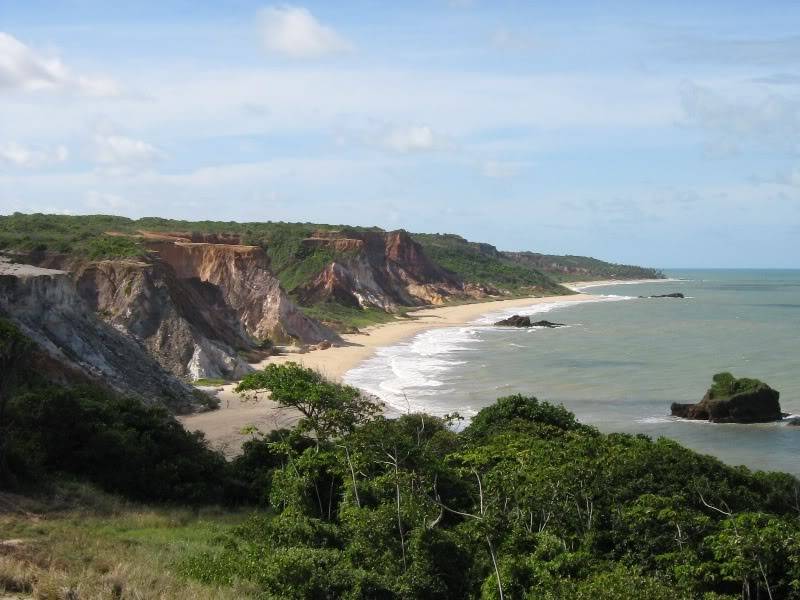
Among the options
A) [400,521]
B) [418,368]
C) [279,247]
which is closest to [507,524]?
[400,521]

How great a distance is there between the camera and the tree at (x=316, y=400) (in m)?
18.8

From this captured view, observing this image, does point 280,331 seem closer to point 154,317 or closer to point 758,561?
point 154,317

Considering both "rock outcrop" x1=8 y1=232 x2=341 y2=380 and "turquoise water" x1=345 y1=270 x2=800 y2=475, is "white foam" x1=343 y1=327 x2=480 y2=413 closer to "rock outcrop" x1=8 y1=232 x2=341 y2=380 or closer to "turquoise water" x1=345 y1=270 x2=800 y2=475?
"turquoise water" x1=345 y1=270 x2=800 y2=475

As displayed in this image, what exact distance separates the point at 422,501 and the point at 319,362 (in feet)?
112

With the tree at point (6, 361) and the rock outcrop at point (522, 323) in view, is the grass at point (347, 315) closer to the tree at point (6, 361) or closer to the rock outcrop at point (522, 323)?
the rock outcrop at point (522, 323)

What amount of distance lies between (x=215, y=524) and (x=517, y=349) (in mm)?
42488

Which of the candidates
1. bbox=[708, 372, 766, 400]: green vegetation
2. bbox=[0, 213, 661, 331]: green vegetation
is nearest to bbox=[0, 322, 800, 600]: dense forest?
bbox=[708, 372, 766, 400]: green vegetation

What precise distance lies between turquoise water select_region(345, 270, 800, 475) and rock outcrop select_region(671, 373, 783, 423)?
76 centimetres

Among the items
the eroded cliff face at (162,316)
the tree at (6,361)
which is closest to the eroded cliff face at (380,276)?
the eroded cliff face at (162,316)

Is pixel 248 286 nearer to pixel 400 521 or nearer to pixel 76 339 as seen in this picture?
pixel 76 339

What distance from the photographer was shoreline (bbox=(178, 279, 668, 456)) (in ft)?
93.3

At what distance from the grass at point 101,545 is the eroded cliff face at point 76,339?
1214cm


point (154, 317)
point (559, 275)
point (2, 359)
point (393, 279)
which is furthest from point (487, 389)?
point (559, 275)

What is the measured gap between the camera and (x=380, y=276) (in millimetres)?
97312
